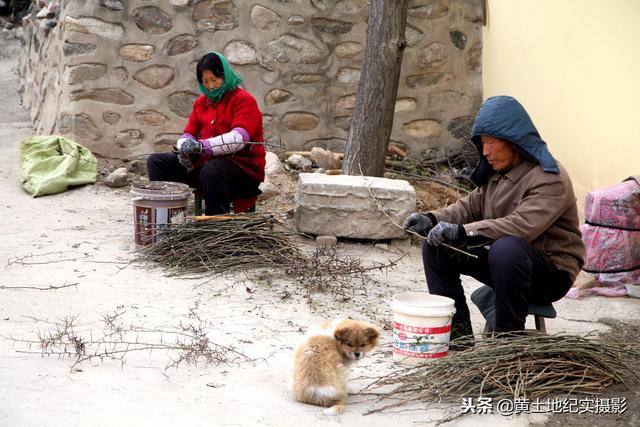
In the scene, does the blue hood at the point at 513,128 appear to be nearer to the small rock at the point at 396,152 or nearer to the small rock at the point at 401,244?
the small rock at the point at 401,244

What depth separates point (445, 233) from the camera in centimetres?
388

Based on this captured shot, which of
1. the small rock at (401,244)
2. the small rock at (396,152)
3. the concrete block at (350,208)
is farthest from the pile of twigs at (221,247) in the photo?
the small rock at (396,152)

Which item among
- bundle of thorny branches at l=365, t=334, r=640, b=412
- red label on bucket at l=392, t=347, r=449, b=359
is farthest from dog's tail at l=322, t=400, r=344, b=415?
red label on bucket at l=392, t=347, r=449, b=359

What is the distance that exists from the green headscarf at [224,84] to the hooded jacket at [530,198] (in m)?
2.22

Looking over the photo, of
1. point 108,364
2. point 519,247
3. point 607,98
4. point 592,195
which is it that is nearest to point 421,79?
point 607,98

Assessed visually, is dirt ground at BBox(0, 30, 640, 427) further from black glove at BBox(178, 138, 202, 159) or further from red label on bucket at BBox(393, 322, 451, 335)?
black glove at BBox(178, 138, 202, 159)

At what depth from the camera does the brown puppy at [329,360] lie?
11.0 ft

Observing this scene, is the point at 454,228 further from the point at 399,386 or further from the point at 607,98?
the point at 607,98

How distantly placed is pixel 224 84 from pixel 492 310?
2.53 meters

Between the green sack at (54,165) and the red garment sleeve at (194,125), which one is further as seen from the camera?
the green sack at (54,165)

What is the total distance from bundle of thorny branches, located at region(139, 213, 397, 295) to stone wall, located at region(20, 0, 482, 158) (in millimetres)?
2190

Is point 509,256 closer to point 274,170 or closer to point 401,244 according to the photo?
point 401,244

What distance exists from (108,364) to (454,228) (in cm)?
164

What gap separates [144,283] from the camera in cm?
498
